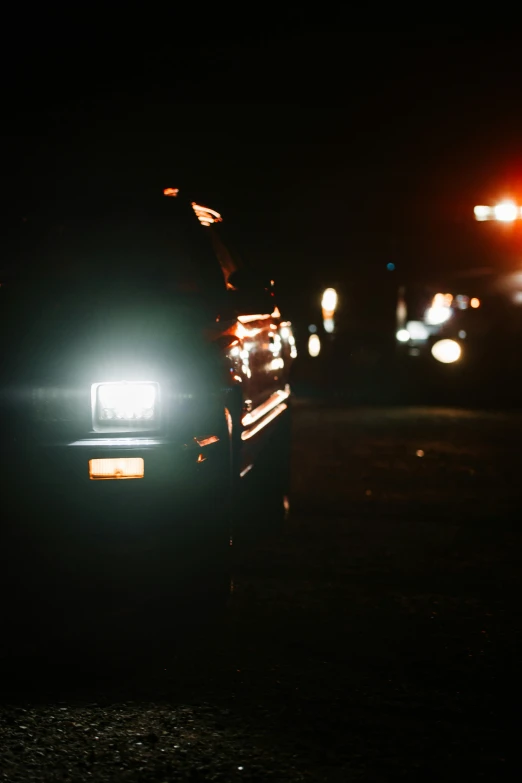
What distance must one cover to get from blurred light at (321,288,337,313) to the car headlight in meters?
26.6

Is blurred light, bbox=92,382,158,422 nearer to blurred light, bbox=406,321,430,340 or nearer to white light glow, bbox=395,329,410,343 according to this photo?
white light glow, bbox=395,329,410,343

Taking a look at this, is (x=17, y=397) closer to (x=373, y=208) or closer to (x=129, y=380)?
(x=129, y=380)

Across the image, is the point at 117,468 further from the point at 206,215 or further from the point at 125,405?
the point at 206,215

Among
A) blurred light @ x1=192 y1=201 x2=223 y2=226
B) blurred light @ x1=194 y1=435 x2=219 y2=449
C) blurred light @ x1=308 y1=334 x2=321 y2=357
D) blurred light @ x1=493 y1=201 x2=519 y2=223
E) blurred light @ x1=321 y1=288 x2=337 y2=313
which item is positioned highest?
blurred light @ x1=493 y1=201 x2=519 y2=223

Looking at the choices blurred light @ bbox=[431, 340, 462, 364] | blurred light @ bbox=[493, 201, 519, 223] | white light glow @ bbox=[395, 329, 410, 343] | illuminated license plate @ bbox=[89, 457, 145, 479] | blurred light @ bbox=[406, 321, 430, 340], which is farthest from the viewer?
blurred light @ bbox=[406, 321, 430, 340]

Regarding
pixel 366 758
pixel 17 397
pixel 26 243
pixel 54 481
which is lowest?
pixel 366 758

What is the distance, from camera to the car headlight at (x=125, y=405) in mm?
5219

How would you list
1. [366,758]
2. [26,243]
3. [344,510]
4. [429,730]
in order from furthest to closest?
[344,510]
[26,243]
[429,730]
[366,758]

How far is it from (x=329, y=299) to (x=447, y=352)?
5.67 m

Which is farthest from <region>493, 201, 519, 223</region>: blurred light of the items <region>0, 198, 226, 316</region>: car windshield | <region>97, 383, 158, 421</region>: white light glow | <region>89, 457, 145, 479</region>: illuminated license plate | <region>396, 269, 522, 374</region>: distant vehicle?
<region>89, 457, 145, 479</region>: illuminated license plate

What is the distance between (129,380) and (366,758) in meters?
2.27

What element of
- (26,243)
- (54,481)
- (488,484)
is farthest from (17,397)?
(488,484)

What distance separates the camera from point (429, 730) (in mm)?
3855

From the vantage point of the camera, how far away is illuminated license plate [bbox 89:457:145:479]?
5070 mm
